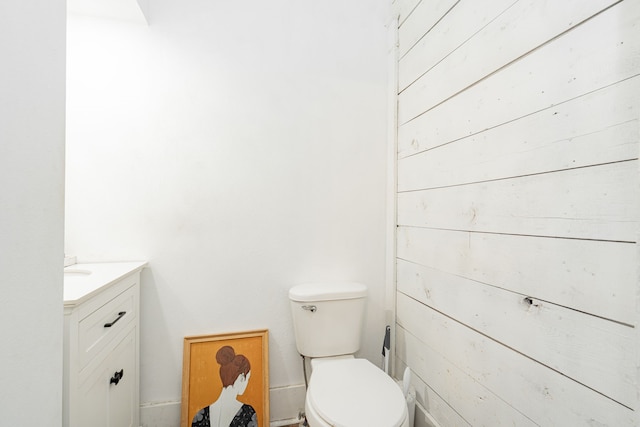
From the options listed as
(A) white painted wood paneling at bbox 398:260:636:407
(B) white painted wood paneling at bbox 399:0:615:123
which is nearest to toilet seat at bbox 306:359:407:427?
(A) white painted wood paneling at bbox 398:260:636:407

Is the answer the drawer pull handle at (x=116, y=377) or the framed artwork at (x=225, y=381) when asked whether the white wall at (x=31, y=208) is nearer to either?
the drawer pull handle at (x=116, y=377)

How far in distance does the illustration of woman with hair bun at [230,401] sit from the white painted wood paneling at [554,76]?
4.63ft

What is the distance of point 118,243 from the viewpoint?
145cm

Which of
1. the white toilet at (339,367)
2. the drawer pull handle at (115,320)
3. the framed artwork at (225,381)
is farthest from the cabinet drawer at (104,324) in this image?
the white toilet at (339,367)

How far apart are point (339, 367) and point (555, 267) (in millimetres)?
905

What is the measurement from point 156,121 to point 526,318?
167cm

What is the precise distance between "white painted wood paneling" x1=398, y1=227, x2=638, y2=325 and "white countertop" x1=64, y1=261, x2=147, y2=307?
123 cm

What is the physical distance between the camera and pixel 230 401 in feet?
4.83

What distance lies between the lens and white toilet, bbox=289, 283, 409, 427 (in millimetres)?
1018

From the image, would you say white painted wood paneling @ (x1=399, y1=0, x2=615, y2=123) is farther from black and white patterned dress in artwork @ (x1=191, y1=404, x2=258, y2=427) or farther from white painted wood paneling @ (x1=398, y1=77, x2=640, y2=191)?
black and white patterned dress in artwork @ (x1=191, y1=404, x2=258, y2=427)

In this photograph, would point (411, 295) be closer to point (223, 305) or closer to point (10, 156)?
point (223, 305)

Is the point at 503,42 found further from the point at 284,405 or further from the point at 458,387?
the point at 284,405

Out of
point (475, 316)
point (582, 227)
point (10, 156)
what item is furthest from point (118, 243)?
point (582, 227)

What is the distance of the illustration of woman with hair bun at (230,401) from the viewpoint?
1441 mm
